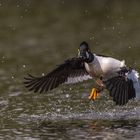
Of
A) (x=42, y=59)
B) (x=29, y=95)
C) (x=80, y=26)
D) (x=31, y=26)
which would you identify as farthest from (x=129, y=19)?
(x=29, y=95)

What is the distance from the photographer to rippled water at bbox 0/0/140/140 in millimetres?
10812

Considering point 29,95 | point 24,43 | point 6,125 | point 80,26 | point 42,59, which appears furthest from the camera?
point 80,26

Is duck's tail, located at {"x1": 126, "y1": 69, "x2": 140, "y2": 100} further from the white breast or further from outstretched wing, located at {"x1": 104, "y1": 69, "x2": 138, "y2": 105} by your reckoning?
the white breast

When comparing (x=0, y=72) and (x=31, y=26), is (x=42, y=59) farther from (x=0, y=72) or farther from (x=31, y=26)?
(x=31, y=26)

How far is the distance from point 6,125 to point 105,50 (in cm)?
633

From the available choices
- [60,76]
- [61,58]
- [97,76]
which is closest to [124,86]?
[97,76]

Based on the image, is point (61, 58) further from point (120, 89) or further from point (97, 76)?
point (120, 89)

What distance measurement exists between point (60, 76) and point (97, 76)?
671 mm

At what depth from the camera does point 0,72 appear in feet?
49.1

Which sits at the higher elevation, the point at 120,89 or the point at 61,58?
the point at 61,58

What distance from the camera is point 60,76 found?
11836mm

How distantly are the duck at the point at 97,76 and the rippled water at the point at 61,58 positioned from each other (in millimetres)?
471

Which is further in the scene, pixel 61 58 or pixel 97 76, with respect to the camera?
pixel 61 58

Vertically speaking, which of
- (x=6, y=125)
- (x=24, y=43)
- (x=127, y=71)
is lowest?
(x=6, y=125)
